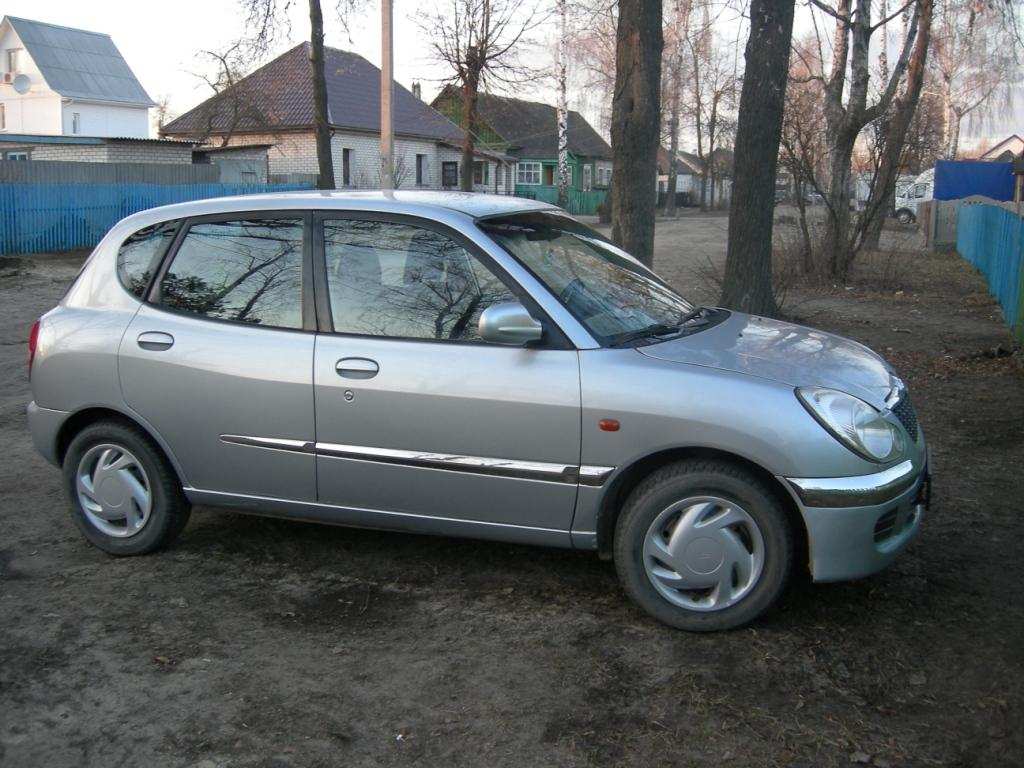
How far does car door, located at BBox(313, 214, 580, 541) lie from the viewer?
14.1ft

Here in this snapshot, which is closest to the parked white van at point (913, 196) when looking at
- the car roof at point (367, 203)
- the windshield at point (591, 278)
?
the windshield at point (591, 278)

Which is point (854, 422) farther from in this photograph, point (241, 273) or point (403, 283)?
point (241, 273)

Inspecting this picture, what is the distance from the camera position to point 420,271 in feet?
15.2

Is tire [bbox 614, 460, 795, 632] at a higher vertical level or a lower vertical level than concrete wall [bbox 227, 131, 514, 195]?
lower

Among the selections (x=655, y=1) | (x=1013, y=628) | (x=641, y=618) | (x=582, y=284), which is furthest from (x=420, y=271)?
(x=655, y=1)

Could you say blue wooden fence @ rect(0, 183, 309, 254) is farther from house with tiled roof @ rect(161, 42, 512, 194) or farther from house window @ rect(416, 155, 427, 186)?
house window @ rect(416, 155, 427, 186)

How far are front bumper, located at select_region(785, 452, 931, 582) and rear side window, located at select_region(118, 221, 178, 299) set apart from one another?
316cm

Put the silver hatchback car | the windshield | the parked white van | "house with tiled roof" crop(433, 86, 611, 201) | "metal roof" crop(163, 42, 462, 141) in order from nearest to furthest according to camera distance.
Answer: the silver hatchback car, the windshield, "metal roof" crop(163, 42, 462, 141), the parked white van, "house with tiled roof" crop(433, 86, 611, 201)

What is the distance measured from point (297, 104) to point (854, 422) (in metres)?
45.9

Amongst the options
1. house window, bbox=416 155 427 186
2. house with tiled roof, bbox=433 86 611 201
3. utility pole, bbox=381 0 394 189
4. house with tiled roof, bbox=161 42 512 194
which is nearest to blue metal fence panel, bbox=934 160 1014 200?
house with tiled roof, bbox=161 42 512 194

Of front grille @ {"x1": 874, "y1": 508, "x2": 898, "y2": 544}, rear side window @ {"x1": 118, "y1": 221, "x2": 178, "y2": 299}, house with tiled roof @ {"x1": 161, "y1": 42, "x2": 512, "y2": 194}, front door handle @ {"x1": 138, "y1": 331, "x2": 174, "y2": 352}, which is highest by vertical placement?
house with tiled roof @ {"x1": 161, "y1": 42, "x2": 512, "y2": 194}

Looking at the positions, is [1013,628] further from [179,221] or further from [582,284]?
[179,221]

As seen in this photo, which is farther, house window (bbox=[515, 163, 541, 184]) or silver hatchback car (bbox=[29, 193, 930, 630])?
house window (bbox=[515, 163, 541, 184])

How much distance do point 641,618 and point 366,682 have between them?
120cm
